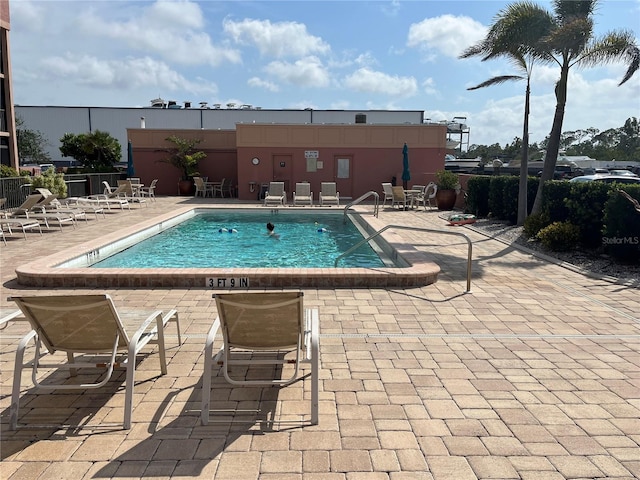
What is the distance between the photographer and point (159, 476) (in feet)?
8.03

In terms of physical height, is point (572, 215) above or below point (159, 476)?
above

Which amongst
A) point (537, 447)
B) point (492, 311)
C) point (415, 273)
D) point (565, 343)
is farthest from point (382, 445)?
point (415, 273)

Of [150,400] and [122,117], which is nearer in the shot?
[150,400]

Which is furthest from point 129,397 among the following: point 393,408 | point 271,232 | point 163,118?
point 163,118

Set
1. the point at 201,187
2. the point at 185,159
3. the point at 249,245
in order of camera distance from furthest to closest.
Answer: the point at 185,159
the point at 201,187
the point at 249,245

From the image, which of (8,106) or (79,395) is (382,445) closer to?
(79,395)

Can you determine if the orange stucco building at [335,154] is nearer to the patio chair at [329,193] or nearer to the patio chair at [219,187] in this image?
the patio chair at [219,187]

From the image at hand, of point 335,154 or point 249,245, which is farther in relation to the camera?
point 335,154

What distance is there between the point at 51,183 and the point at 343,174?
36.4ft

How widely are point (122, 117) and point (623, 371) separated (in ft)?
161

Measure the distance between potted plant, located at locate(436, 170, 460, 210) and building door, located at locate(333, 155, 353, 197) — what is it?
4922 mm

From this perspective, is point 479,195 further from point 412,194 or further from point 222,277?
point 222,277

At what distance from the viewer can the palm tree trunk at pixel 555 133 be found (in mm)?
11073

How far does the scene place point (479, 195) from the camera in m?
14.9
